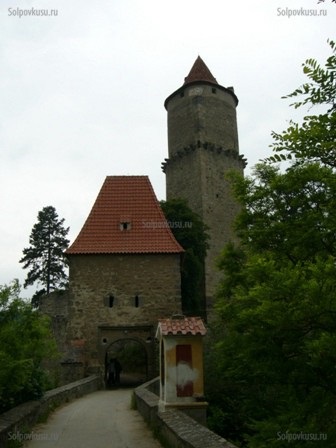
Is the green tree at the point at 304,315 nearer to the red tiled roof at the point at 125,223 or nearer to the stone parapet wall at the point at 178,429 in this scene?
the stone parapet wall at the point at 178,429

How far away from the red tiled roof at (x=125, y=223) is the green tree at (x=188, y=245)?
398 cm

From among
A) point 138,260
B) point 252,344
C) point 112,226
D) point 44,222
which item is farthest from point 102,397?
point 44,222

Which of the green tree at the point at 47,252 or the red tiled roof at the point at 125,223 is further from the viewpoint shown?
the green tree at the point at 47,252

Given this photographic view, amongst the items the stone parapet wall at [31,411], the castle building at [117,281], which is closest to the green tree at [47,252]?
the castle building at [117,281]

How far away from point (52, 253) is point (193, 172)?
1354 centimetres

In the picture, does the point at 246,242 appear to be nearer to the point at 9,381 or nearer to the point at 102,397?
the point at 9,381

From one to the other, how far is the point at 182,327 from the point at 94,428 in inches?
106

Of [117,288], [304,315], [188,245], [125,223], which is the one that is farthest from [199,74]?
[304,315]

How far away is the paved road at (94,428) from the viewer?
320 inches

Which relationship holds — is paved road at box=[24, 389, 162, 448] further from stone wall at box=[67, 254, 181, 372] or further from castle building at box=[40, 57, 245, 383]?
stone wall at box=[67, 254, 181, 372]

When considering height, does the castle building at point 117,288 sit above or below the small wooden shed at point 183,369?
above

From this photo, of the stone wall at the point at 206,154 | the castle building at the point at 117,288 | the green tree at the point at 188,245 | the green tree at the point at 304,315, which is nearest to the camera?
the green tree at the point at 304,315

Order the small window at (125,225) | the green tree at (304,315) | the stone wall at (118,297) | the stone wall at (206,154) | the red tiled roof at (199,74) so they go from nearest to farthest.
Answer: the green tree at (304,315) < the stone wall at (118,297) < the small window at (125,225) < the stone wall at (206,154) < the red tiled roof at (199,74)

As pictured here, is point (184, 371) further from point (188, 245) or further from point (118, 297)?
point (188, 245)
